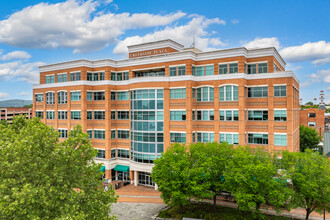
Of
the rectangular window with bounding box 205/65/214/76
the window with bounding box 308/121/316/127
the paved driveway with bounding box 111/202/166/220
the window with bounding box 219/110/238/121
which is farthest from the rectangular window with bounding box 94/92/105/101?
the window with bounding box 308/121/316/127

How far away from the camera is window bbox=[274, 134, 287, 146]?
30906 millimetres

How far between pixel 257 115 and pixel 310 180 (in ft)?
41.9

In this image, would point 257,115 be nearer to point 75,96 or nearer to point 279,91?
point 279,91

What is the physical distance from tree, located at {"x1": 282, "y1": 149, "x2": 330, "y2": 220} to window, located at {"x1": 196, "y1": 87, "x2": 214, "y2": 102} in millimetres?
14133

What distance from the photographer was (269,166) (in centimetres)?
2169

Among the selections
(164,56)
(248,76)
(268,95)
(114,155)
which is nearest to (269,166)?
(268,95)

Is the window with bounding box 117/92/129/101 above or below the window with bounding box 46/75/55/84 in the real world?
below

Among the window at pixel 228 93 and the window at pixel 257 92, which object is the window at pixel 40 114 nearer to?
the window at pixel 228 93

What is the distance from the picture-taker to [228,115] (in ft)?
108

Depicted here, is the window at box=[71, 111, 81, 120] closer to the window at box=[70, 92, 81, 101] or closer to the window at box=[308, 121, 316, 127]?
the window at box=[70, 92, 81, 101]

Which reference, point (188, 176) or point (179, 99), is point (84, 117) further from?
point (188, 176)

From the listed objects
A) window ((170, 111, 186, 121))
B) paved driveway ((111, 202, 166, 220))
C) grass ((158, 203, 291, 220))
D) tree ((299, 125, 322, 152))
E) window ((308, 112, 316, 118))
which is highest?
window ((308, 112, 316, 118))

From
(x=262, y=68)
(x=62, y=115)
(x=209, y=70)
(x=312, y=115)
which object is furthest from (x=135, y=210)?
(x=312, y=115)

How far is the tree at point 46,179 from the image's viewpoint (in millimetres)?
12273
